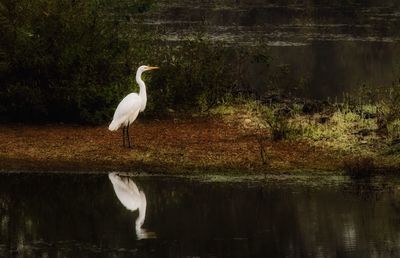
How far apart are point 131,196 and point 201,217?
4.53ft

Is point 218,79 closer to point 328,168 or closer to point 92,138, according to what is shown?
point 92,138

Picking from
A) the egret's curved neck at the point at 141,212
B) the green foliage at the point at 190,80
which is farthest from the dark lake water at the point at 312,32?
the egret's curved neck at the point at 141,212

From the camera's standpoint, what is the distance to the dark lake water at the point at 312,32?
2989 cm

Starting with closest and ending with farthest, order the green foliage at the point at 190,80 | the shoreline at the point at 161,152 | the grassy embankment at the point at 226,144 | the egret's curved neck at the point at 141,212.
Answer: the egret's curved neck at the point at 141,212 < the shoreline at the point at 161,152 < the grassy embankment at the point at 226,144 < the green foliage at the point at 190,80

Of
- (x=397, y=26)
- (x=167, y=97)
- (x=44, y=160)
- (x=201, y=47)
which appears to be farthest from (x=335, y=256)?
(x=397, y=26)

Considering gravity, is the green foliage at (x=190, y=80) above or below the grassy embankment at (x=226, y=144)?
above

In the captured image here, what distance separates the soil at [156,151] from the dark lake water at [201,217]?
1.89 ft

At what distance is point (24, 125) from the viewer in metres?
18.8

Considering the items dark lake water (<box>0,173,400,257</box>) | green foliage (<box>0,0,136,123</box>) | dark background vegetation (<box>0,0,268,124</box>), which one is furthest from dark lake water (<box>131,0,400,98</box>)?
dark lake water (<box>0,173,400,257</box>)

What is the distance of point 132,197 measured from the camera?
13609mm

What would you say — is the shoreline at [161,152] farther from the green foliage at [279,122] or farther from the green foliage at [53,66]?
the green foliage at [53,66]

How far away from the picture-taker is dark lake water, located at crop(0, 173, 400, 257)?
1112 cm

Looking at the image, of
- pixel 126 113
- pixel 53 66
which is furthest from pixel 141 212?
pixel 53 66

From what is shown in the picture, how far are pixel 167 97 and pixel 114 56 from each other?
4.14 ft
